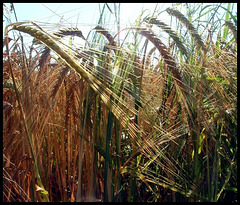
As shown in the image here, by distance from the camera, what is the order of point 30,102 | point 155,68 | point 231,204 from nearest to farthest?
point 30,102 → point 231,204 → point 155,68

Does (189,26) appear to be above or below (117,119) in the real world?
above

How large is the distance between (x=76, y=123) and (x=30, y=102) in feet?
1.71

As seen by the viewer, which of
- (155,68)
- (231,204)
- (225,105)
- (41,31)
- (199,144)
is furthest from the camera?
(155,68)

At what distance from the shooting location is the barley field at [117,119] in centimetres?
120

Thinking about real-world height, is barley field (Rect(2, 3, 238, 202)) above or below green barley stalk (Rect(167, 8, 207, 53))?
below

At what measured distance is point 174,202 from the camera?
1.54 metres

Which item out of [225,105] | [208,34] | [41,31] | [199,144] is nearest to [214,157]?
[199,144]

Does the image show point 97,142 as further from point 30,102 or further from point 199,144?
point 199,144

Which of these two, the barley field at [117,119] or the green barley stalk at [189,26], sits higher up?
the green barley stalk at [189,26]

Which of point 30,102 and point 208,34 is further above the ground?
point 208,34

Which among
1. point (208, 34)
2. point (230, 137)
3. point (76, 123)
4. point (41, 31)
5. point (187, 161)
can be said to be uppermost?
point (208, 34)

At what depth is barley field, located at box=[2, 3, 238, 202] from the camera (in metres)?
1.20

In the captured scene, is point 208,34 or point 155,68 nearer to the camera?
point 208,34

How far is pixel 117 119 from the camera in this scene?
4.60ft
